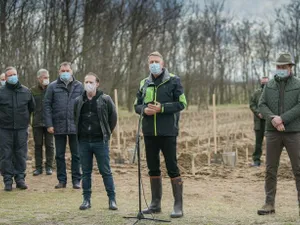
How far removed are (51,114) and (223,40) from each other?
40.5 m

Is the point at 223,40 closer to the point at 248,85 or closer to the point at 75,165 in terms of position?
the point at 248,85

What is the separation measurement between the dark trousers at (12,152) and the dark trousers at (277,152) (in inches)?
152

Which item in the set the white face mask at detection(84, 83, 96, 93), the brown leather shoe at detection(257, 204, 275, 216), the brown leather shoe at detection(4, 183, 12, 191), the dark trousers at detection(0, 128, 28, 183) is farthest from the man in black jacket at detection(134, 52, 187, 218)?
the brown leather shoe at detection(4, 183, 12, 191)

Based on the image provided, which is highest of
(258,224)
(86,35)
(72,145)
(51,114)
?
(86,35)

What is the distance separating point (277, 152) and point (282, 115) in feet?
1.64

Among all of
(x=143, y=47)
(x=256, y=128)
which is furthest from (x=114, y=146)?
(x=143, y=47)

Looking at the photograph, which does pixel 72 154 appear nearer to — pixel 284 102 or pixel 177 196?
pixel 177 196

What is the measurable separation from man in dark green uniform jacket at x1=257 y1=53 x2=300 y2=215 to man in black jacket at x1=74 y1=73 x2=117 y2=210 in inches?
74.3

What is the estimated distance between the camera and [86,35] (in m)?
22.2

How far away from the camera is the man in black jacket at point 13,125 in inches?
311

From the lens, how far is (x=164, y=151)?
590 centimetres

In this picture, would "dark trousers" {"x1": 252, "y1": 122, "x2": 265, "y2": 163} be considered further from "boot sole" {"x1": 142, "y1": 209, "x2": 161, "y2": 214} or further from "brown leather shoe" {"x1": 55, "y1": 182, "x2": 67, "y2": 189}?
"boot sole" {"x1": 142, "y1": 209, "x2": 161, "y2": 214}

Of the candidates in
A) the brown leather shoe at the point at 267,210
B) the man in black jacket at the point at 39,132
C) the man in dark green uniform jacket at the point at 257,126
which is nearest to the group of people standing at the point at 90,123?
the brown leather shoe at the point at 267,210

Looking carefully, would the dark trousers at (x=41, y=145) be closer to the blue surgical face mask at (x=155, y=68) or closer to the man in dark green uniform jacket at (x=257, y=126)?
the blue surgical face mask at (x=155, y=68)
